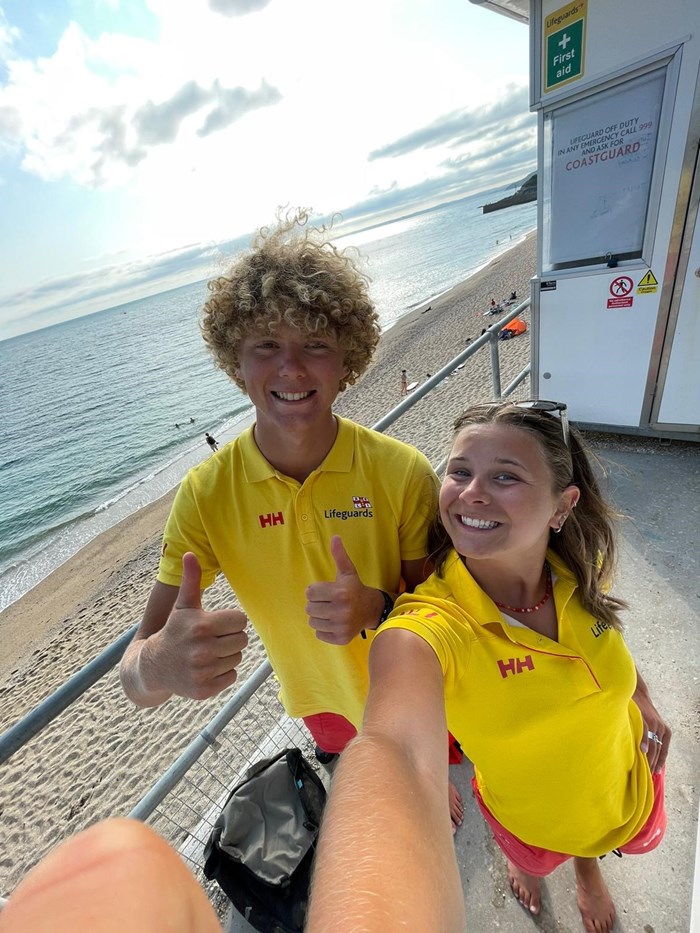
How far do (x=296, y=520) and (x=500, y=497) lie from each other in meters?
0.64

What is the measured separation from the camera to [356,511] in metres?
1.43

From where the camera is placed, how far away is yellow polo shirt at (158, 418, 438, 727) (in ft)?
4.68

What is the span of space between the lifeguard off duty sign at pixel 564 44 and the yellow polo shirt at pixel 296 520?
3934mm

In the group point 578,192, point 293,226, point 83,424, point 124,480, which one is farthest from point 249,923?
point 83,424

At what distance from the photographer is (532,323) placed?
14.3ft

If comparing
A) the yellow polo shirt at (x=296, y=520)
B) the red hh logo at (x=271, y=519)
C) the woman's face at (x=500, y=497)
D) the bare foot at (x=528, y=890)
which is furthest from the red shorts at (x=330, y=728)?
the woman's face at (x=500, y=497)

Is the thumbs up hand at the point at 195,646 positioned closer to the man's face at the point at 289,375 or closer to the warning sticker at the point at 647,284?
the man's face at the point at 289,375

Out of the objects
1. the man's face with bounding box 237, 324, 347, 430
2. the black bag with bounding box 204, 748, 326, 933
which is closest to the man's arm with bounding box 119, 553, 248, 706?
the man's face with bounding box 237, 324, 347, 430

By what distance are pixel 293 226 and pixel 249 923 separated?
105 inches

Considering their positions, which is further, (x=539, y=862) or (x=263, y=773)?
(x=263, y=773)

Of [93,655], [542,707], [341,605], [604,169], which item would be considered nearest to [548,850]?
[542,707]

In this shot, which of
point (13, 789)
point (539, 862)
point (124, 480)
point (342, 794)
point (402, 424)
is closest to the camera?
point (342, 794)

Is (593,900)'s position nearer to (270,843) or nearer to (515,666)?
(515,666)

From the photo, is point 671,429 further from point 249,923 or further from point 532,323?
point 249,923
